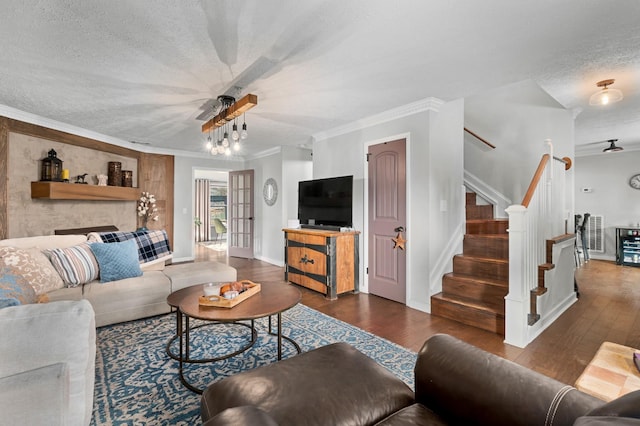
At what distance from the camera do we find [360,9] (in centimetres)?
173

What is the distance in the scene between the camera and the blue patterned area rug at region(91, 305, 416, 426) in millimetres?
1707

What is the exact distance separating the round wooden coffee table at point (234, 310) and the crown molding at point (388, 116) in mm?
2423

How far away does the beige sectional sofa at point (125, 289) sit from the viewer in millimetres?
2736

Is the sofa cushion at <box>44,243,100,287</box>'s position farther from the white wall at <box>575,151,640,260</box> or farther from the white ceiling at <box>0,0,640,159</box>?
the white wall at <box>575,151,640,260</box>

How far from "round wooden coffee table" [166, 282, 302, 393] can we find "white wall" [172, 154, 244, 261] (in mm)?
4165

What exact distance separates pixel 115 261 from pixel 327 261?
2308mm

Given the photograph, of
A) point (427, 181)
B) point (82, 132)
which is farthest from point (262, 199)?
point (427, 181)

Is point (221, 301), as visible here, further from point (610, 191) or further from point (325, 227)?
point (610, 191)

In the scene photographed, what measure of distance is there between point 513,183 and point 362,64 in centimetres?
334

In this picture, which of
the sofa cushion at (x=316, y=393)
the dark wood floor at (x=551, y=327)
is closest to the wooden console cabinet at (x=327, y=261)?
the dark wood floor at (x=551, y=327)

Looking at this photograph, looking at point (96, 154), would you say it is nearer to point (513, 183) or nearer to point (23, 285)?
point (23, 285)

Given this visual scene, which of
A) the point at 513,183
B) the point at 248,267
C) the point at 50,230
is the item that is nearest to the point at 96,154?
the point at 50,230

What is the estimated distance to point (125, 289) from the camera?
2891mm

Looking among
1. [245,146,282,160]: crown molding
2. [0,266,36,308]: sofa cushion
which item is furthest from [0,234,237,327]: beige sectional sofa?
[245,146,282,160]: crown molding
